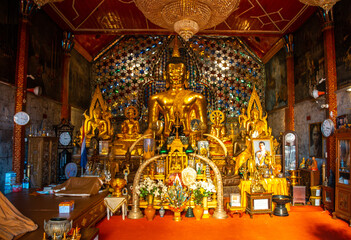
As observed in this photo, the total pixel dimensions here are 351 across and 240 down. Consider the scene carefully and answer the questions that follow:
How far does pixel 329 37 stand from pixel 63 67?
278 inches

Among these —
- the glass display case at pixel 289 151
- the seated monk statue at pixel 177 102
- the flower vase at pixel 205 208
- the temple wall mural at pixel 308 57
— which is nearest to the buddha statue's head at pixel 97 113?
the seated monk statue at pixel 177 102

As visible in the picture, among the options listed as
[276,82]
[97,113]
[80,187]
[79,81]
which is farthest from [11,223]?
[276,82]

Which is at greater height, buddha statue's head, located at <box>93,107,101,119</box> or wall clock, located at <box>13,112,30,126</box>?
buddha statue's head, located at <box>93,107,101,119</box>

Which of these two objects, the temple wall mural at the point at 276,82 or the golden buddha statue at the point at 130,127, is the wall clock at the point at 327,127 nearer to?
the temple wall mural at the point at 276,82

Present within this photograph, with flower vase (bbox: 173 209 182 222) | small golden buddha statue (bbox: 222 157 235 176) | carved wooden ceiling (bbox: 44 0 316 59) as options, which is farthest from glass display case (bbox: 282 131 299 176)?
flower vase (bbox: 173 209 182 222)

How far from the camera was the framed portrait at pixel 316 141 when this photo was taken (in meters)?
6.45

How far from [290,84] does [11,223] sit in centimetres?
761

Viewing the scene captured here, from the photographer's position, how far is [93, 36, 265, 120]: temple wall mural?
416 inches

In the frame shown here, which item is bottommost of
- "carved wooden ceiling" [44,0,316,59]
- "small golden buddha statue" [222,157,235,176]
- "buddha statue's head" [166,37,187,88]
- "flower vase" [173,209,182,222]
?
"flower vase" [173,209,182,222]

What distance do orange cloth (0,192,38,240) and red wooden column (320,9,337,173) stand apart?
556 centimetres

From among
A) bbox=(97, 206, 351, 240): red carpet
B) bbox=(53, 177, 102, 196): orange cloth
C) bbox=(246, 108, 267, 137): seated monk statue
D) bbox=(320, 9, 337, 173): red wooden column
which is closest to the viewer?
bbox=(97, 206, 351, 240): red carpet

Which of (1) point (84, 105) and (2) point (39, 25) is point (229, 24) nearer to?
(2) point (39, 25)

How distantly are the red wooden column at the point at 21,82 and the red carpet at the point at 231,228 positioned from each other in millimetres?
2521

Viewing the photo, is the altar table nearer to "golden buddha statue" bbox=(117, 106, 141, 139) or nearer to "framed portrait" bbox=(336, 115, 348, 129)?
"golden buddha statue" bbox=(117, 106, 141, 139)
